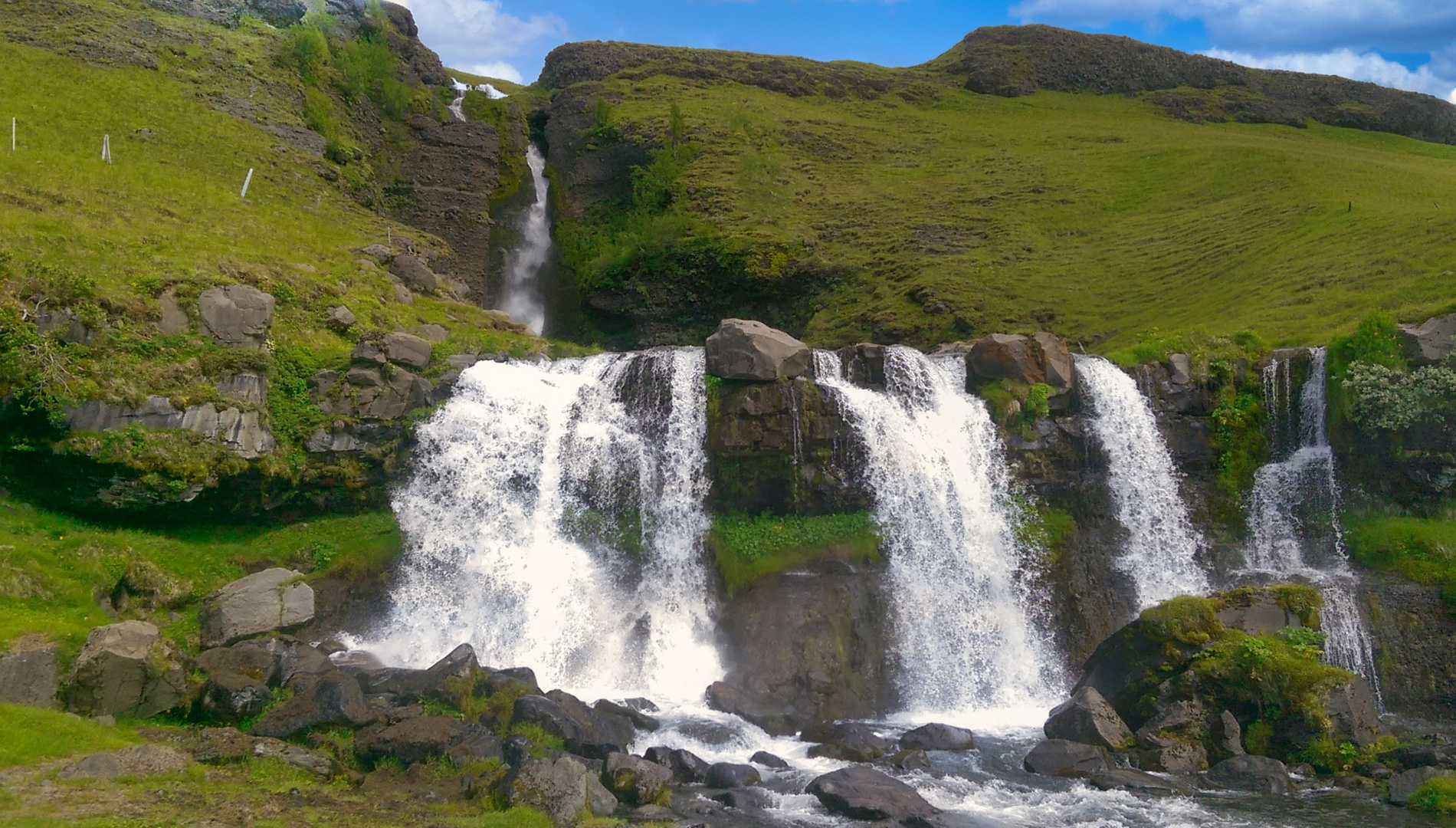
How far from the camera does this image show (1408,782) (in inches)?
571

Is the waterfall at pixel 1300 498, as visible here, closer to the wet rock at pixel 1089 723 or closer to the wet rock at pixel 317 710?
the wet rock at pixel 1089 723

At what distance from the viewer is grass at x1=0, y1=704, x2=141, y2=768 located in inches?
438

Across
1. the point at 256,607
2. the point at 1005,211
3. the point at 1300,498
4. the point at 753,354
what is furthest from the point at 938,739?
the point at 1005,211

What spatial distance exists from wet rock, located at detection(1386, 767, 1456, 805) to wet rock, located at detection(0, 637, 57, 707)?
19625mm

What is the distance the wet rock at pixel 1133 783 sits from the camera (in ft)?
48.6

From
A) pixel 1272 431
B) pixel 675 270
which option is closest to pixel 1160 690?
pixel 1272 431

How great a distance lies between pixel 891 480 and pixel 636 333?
2008 cm

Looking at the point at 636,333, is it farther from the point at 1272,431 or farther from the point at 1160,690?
the point at 1160,690

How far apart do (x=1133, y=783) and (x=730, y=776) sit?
6287mm

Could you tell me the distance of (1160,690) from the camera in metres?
17.1

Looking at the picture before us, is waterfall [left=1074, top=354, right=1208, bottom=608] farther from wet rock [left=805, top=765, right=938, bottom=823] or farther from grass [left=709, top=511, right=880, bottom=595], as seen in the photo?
wet rock [left=805, top=765, right=938, bottom=823]

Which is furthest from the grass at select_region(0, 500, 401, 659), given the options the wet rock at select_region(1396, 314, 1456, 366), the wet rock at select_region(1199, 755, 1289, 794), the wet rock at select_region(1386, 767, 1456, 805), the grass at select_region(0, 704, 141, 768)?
the wet rock at select_region(1396, 314, 1456, 366)

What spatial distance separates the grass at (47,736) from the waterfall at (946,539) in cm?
1403

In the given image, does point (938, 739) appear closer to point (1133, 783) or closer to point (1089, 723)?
point (1089, 723)
